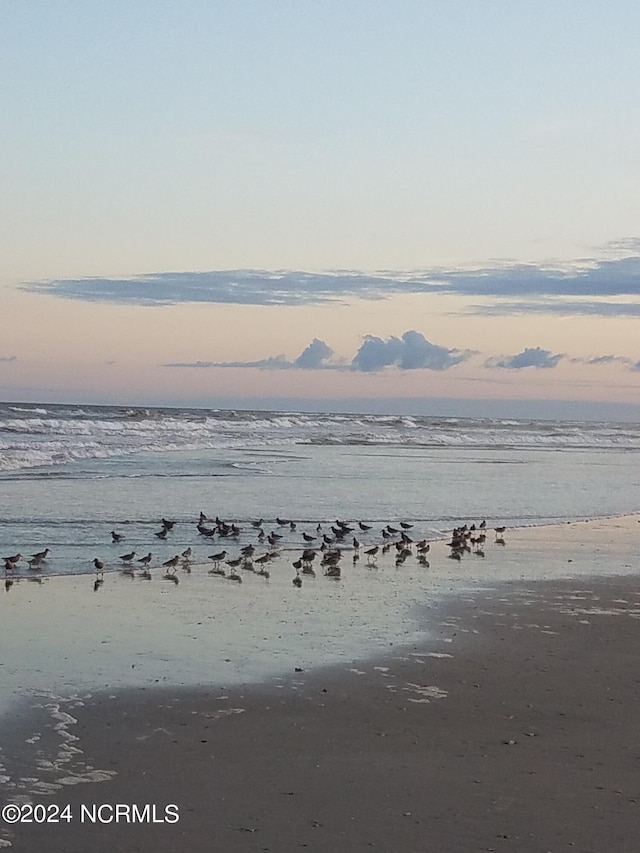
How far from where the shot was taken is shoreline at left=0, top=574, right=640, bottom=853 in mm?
5430

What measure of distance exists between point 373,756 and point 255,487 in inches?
779

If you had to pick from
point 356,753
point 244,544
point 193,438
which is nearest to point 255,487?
point 244,544

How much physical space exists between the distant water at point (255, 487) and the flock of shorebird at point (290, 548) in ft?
0.69

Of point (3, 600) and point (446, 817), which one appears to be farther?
point (3, 600)

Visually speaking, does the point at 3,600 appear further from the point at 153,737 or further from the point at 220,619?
the point at 153,737

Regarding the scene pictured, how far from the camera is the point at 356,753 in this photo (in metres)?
6.61

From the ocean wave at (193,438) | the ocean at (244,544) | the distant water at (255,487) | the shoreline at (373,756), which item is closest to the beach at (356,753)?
the shoreline at (373,756)

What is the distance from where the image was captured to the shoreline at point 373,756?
543 cm

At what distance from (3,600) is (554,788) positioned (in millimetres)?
7102

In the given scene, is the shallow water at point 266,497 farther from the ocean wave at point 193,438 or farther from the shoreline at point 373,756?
the shoreline at point 373,756

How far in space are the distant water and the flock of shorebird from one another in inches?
8.3

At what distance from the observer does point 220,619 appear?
35.1 feet

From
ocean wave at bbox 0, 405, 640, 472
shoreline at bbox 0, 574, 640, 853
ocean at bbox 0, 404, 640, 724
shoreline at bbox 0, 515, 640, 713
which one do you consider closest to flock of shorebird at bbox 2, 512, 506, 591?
ocean at bbox 0, 404, 640, 724

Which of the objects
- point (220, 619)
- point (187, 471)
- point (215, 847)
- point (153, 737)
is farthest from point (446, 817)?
point (187, 471)
